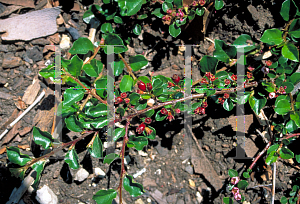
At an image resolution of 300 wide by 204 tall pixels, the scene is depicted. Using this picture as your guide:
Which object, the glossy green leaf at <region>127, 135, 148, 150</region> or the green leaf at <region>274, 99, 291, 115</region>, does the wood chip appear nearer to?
the glossy green leaf at <region>127, 135, 148, 150</region>

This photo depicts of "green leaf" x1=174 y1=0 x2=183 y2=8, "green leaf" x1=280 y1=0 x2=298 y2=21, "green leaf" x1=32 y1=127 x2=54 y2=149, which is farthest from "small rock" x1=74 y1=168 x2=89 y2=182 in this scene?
"green leaf" x1=280 y1=0 x2=298 y2=21

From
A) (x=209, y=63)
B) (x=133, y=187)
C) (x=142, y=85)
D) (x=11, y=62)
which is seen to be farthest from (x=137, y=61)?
(x=11, y=62)

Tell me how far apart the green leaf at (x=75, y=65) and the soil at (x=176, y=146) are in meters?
0.60

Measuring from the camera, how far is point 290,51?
1923 mm

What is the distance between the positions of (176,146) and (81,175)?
37.5 inches

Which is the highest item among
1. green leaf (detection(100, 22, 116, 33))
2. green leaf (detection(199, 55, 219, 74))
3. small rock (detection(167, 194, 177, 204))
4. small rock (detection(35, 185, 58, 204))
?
green leaf (detection(100, 22, 116, 33))

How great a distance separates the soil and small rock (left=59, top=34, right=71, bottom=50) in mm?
90

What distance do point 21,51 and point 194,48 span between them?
69.1 inches

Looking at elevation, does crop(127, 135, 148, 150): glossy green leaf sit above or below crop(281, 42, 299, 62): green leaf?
below

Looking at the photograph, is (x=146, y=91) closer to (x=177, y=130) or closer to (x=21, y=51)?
(x=177, y=130)

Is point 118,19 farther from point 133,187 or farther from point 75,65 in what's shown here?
point 133,187

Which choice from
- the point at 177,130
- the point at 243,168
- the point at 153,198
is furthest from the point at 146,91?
the point at 243,168

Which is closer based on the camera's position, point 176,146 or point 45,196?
point 45,196

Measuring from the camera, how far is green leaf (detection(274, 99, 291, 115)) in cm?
196
